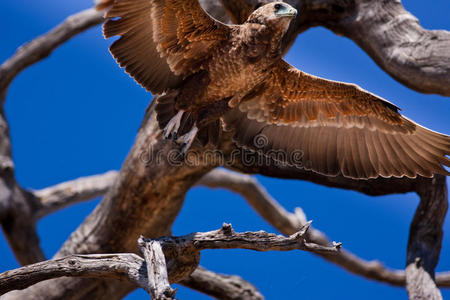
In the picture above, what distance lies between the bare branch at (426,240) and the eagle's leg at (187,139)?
2186mm

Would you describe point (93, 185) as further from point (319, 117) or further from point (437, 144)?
point (437, 144)

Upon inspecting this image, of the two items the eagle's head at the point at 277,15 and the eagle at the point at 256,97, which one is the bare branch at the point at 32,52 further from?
the eagle's head at the point at 277,15

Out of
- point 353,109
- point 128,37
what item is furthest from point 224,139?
point 128,37

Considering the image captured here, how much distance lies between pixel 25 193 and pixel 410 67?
4889 millimetres

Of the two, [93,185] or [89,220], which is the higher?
[93,185]

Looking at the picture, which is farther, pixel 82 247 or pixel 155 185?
pixel 82 247

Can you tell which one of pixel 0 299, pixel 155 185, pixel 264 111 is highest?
pixel 264 111

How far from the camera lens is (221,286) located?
530 centimetres

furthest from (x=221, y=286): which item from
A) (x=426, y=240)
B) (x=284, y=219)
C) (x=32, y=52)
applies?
(x=32, y=52)

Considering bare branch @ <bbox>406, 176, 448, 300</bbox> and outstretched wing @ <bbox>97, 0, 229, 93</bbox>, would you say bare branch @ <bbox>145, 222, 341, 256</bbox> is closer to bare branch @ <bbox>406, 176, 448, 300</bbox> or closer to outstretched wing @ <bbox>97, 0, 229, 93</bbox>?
outstretched wing @ <bbox>97, 0, 229, 93</bbox>

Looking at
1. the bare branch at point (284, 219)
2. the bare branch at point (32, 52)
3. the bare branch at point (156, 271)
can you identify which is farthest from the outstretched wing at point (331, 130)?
the bare branch at point (32, 52)

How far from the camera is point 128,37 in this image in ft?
11.5

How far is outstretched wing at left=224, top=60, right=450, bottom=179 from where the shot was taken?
3.84 metres

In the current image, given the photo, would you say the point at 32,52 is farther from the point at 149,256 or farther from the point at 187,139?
the point at 149,256
